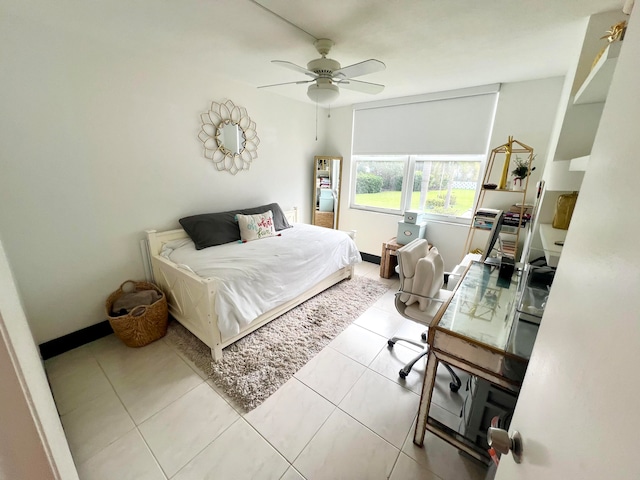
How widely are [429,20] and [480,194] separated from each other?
76.7 inches

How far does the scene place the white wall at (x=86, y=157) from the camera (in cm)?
173

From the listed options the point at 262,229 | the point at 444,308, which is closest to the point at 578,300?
the point at 444,308

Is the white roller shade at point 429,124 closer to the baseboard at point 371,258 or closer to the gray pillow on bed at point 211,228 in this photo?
the baseboard at point 371,258

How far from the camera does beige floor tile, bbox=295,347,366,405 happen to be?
Result: 5.76 ft

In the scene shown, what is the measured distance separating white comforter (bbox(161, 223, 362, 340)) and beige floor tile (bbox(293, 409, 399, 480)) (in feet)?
3.07

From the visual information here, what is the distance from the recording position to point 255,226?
115 inches

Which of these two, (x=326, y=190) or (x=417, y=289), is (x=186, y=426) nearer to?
(x=417, y=289)

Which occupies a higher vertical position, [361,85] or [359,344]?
[361,85]

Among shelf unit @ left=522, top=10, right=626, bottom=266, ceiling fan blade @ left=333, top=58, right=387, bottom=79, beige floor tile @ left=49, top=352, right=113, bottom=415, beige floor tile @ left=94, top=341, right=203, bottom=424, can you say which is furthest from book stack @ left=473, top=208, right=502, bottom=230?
beige floor tile @ left=49, top=352, right=113, bottom=415

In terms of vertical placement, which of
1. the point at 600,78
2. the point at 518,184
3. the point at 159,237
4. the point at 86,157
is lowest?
the point at 159,237

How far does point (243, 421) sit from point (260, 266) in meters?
1.11

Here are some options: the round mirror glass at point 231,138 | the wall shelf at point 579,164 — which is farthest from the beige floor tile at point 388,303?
the round mirror glass at point 231,138

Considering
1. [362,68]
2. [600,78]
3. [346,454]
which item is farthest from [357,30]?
[346,454]

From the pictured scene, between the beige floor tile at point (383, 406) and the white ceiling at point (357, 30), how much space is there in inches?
95.5
